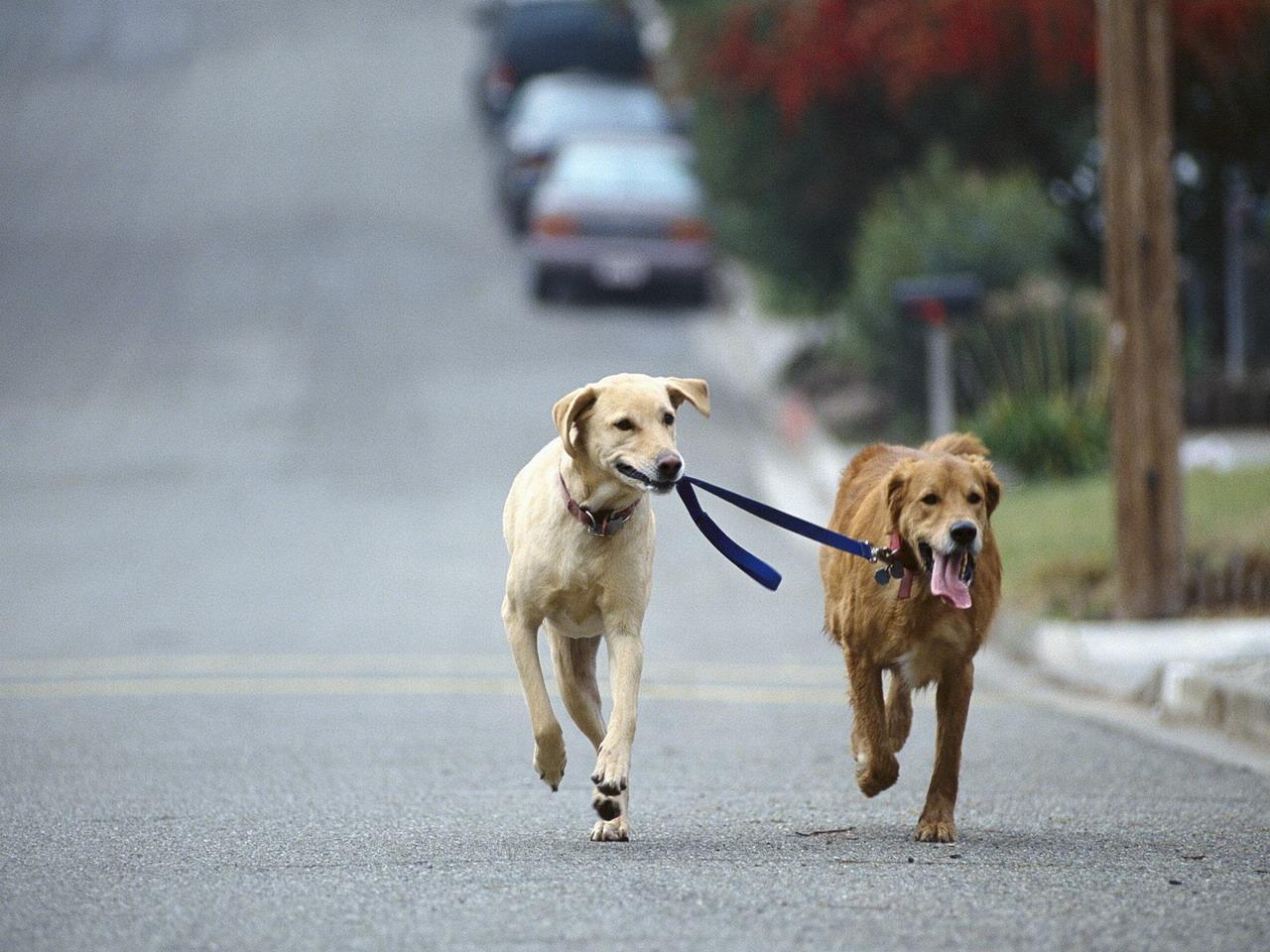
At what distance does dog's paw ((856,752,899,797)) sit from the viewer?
737cm

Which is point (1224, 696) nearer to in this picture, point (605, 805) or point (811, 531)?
point (811, 531)

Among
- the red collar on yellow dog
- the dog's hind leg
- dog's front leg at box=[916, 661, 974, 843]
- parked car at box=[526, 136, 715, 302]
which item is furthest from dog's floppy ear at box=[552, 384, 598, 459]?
parked car at box=[526, 136, 715, 302]

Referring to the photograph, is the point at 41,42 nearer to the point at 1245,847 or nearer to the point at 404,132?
the point at 404,132

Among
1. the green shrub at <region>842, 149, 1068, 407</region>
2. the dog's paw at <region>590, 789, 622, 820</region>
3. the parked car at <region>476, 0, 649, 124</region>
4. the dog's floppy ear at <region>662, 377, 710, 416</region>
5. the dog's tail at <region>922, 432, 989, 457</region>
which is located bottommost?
the dog's paw at <region>590, 789, 622, 820</region>

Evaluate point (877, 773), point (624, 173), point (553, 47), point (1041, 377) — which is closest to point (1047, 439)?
point (1041, 377)

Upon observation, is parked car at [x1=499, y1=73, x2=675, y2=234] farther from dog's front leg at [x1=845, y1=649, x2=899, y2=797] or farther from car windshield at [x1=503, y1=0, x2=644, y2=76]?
dog's front leg at [x1=845, y1=649, x2=899, y2=797]

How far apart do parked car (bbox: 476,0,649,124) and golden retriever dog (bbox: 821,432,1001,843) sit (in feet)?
100

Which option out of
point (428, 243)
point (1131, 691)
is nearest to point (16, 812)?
point (1131, 691)

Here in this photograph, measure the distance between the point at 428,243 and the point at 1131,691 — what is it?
24072 millimetres

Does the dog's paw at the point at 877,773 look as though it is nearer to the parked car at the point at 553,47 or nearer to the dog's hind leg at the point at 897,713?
the dog's hind leg at the point at 897,713

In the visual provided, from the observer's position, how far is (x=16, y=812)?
7.91 meters

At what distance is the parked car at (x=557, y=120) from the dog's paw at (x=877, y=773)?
24.9m

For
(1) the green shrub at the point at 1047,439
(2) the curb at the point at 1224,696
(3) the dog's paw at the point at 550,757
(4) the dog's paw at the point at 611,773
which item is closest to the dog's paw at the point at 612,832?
(3) the dog's paw at the point at 550,757

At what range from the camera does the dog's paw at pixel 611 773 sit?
6.80 meters
